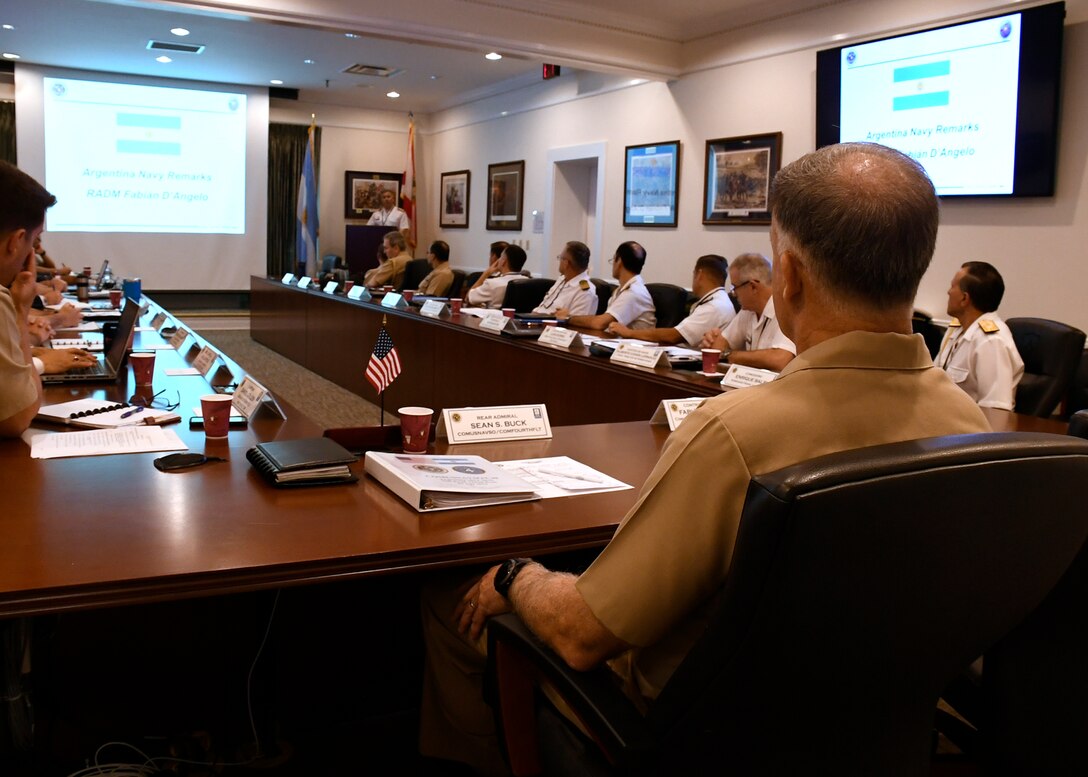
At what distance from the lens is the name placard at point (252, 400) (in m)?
2.09

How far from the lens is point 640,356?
133 inches

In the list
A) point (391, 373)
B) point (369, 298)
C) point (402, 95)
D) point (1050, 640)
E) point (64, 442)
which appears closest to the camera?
point (1050, 640)

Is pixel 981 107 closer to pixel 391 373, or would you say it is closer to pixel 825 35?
pixel 825 35

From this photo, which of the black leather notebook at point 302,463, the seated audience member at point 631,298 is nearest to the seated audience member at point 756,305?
the seated audience member at point 631,298

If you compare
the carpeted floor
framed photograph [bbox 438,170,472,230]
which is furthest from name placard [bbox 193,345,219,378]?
framed photograph [bbox 438,170,472,230]

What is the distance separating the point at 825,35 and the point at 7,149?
8469mm

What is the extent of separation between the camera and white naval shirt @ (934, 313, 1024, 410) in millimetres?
3189

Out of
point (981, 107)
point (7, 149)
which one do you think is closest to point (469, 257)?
point (7, 149)

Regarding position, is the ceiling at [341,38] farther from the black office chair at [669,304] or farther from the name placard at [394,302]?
the black office chair at [669,304]

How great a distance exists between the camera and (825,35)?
5.36m

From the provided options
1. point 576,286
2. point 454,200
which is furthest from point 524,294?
point 454,200

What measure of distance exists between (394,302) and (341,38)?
2.75m

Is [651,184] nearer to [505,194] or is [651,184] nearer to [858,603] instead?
[505,194]

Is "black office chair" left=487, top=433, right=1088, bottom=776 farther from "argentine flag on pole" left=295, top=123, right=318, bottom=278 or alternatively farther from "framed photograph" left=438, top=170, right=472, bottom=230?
"argentine flag on pole" left=295, top=123, right=318, bottom=278
